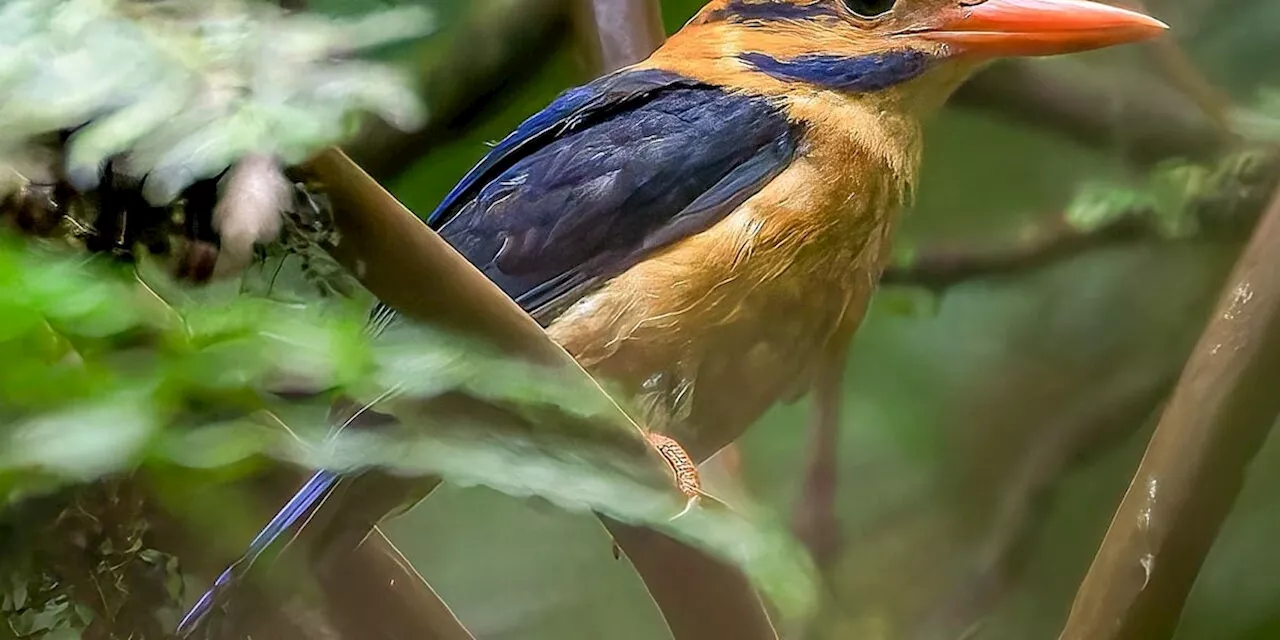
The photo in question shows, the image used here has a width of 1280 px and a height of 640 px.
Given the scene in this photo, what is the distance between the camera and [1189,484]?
0.88 metres

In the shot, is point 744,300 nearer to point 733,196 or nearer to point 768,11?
point 733,196

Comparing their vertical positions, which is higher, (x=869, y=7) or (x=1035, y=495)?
(x=869, y=7)

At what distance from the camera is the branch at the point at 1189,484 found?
0.87m

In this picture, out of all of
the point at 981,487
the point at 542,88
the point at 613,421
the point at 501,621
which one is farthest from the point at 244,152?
the point at 981,487

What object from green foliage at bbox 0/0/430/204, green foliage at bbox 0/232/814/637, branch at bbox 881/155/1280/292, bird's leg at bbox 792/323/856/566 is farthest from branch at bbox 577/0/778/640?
bird's leg at bbox 792/323/856/566

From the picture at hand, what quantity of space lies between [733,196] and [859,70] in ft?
0.52

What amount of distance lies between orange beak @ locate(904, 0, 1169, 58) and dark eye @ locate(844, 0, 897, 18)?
5 cm

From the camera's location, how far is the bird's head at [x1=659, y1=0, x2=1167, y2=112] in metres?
0.91

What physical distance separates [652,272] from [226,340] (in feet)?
1.70

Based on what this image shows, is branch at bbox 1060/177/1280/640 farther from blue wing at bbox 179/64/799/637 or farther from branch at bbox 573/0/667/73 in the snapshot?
branch at bbox 573/0/667/73

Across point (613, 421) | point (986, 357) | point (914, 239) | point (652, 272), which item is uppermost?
point (613, 421)

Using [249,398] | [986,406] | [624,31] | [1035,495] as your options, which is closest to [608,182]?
[624,31]

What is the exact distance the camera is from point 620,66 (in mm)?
1271

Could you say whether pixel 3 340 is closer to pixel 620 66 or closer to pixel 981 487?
pixel 620 66
